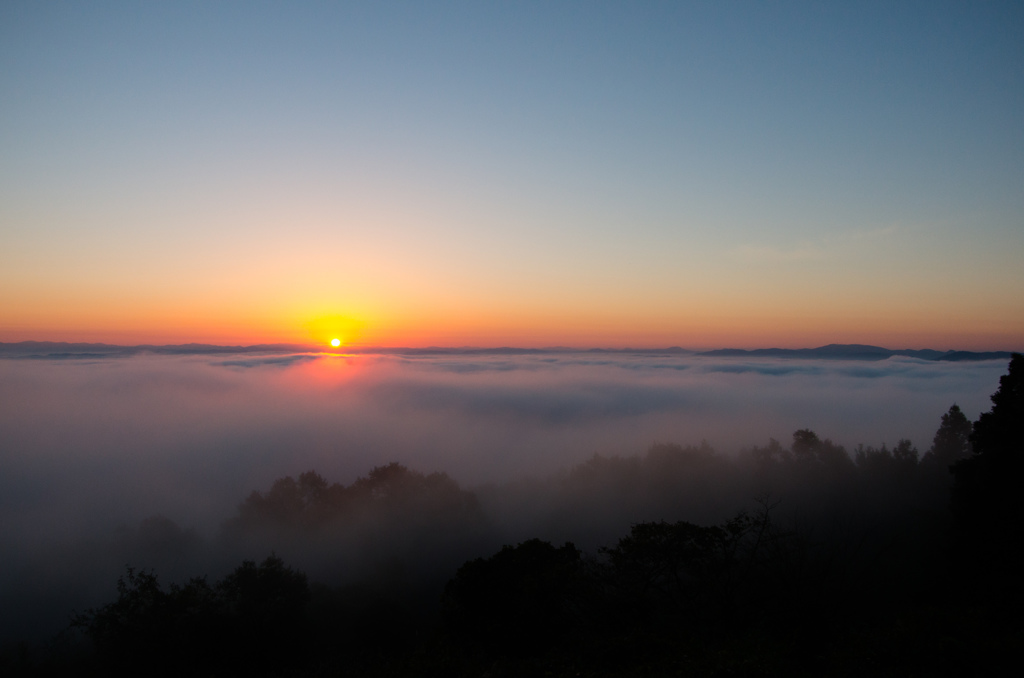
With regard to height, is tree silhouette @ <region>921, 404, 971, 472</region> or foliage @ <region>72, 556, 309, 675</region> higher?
tree silhouette @ <region>921, 404, 971, 472</region>

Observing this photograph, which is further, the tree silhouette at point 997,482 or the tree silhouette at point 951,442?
the tree silhouette at point 951,442

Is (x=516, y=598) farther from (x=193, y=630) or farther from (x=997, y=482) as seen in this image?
(x=997, y=482)

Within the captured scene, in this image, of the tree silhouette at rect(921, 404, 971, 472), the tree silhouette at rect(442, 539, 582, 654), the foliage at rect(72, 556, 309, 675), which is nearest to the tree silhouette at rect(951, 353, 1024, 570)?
the tree silhouette at rect(442, 539, 582, 654)

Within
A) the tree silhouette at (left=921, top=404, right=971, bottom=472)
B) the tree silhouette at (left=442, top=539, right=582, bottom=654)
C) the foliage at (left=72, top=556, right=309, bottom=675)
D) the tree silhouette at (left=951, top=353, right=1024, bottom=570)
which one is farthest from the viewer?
the tree silhouette at (left=921, top=404, right=971, bottom=472)

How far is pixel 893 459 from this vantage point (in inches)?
1964

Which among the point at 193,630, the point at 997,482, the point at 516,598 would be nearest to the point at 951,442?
the point at 997,482

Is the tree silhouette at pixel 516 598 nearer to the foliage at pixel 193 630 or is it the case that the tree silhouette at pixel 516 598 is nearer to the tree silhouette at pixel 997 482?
the foliage at pixel 193 630

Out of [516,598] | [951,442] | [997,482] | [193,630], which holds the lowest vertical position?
[193,630]

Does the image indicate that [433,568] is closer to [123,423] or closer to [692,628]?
[692,628]

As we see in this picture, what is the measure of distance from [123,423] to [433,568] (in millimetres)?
151093

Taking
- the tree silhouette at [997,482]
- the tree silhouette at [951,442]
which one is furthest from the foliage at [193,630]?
the tree silhouette at [951,442]

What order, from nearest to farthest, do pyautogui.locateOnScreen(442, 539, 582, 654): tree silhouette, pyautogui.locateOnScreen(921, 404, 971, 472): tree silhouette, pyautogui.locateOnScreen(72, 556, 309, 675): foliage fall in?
pyautogui.locateOnScreen(442, 539, 582, 654): tree silhouette, pyautogui.locateOnScreen(72, 556, 309, 675): foliage, pyautogui.locateOnScreen(921, 404, 971, 472): tree silhouette

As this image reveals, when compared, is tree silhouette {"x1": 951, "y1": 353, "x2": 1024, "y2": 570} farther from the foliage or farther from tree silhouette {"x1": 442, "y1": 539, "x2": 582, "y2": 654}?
the foliage

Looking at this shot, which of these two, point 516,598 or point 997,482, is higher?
point 997,482
